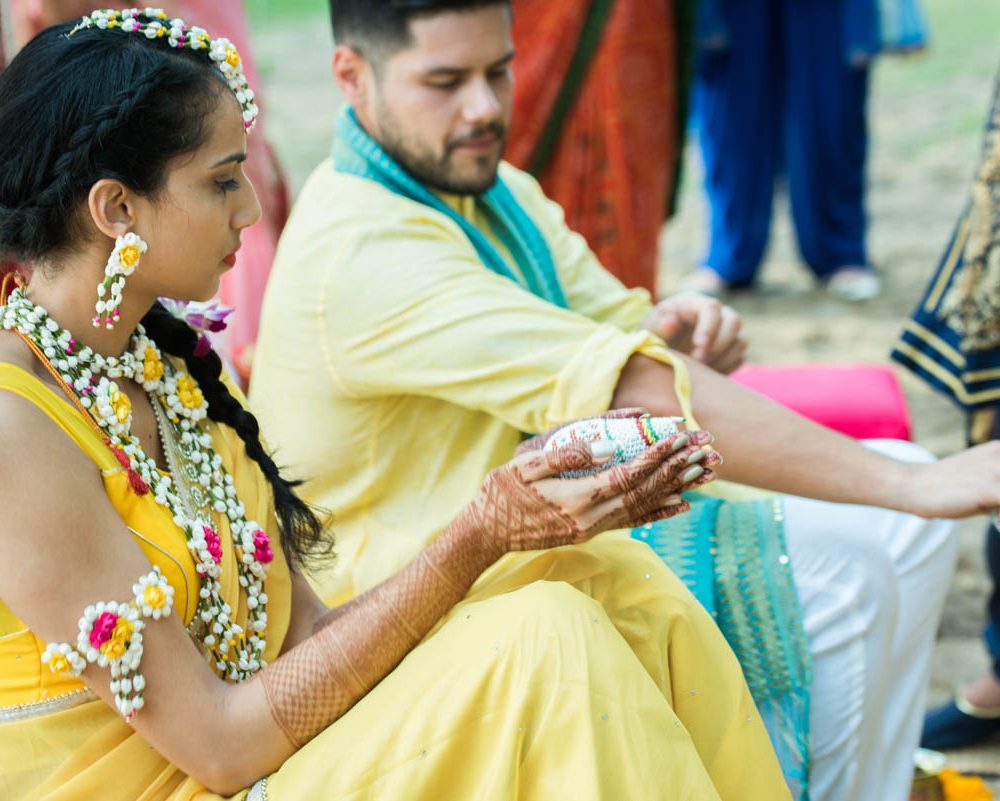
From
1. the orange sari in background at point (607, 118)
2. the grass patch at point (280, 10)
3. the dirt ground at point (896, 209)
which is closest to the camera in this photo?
the dirt ground at point (896, 209)

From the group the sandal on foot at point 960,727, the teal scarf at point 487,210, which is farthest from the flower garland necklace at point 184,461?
the sandal on foot at point 960,727

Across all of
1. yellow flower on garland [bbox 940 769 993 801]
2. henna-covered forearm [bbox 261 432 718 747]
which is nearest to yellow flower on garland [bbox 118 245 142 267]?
henna-covered forearm [bbox 261 432 718 747]

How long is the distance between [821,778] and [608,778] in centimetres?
78

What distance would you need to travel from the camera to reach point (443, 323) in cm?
204

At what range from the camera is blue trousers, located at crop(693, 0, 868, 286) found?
217 inches

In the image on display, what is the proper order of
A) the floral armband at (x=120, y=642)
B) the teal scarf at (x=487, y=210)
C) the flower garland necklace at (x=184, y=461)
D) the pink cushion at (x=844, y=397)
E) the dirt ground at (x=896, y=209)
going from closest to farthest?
the floral armband at (x=120, y=642), the flower garland necklace at (x=184, y=461), the teal scarf at (x=487, y=210), the pink cushion at (x=844, y=397), the dirt ground at (x=896, y=209)

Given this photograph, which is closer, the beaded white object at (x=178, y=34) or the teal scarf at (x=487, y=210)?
the beaded white object at (x=178, y=34)

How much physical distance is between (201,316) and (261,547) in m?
0.35

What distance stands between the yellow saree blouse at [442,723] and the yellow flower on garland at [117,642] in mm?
107

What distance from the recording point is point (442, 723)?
5.19 feet

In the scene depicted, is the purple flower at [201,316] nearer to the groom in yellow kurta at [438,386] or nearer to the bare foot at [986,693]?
the groom in yellow kurta at [438,386]

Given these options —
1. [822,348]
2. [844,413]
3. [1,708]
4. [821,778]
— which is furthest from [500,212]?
[822,348]

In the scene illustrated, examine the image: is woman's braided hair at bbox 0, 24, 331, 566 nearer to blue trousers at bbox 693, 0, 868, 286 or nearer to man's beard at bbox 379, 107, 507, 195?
man's beard at bbox 379, 107, 507, 195

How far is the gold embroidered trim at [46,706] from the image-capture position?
5.21 feet
